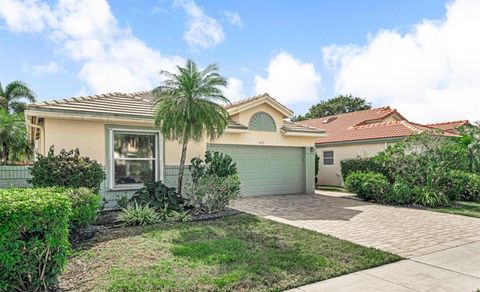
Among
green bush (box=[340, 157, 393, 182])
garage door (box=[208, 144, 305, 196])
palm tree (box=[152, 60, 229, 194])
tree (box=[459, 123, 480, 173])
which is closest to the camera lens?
palm tree (box=[152, 60, 229, 194])

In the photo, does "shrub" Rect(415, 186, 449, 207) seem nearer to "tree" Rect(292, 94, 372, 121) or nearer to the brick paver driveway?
the brick paver driveway

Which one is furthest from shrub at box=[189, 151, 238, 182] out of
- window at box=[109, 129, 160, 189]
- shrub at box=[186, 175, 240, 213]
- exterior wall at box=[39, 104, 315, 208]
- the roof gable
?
the roof gable

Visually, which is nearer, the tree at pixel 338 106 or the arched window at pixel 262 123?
the arched window at pixel 262 123

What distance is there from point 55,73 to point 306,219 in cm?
1200

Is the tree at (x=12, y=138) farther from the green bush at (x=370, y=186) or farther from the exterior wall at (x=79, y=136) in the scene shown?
the green bush at (x=370, y=186)

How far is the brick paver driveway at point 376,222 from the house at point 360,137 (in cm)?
611

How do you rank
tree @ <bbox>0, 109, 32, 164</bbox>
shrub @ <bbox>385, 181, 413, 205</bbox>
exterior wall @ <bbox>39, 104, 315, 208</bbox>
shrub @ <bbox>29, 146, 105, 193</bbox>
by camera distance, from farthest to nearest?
tree @ <bbox>0, 109, 32, 164</bbox>, shrub @ <bbox>385, 181, 413, 205</bbox>, exterior wall @ <bbox>39, 104, 315, 208</bbox>, shrub @ <bbox>29, 146, 105, 193</bbox>

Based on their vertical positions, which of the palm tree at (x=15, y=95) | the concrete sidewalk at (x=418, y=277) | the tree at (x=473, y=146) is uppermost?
the palm tree at (x=15, y=95)

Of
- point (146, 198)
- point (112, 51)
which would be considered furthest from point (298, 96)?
point (146, 198)

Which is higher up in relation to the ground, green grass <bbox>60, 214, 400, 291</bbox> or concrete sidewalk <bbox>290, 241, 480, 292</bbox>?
green grass <bbox>60, 214, 400, 291</bbox>

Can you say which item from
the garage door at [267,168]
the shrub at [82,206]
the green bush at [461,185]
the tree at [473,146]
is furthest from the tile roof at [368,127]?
the shrub at [82,206]

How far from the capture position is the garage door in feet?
48.4

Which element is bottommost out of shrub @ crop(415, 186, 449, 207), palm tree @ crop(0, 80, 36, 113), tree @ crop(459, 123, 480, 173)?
shrub @ crop(415, 186, 449, 207)

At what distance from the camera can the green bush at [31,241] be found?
4117 mm
